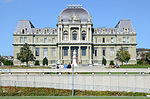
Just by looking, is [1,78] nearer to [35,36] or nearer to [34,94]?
[34,94]

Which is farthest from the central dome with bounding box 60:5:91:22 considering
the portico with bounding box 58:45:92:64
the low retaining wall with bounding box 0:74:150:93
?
the low retaining wall with bounding box 0:74:150:93

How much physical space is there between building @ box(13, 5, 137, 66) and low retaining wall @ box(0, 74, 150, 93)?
43939 millimetres

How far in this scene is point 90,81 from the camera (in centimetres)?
3419

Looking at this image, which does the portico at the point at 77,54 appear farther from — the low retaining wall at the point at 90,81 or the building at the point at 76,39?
the low retaining wall at the point at 90,81

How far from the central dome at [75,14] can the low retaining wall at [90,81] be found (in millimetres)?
47199

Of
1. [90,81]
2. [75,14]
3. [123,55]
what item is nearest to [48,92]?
[90,81]

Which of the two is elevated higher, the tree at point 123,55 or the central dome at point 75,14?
the central dome at point 75,14

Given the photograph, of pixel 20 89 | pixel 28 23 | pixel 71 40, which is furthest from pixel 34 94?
pixel 28 23

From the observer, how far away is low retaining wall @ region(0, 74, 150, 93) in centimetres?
3344

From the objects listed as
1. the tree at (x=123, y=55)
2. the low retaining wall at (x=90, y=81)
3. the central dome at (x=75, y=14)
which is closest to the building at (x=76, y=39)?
the central dome at (x=75, y=14)

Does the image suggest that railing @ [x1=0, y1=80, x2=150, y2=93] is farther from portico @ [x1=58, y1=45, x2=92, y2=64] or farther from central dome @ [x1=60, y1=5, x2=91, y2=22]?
central dome @ [x1=60, y1=5, x2=91, y2=22]

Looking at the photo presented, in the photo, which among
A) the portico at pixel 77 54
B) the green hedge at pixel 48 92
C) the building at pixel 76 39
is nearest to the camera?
the green hedge at pixel 48 92

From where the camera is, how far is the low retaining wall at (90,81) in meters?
33.4

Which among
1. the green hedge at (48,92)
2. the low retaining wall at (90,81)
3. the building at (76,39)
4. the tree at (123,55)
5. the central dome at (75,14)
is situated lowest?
the green hedge at (48,92)
